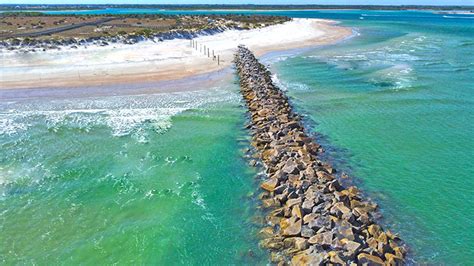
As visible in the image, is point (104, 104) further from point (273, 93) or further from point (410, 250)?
point (410, 250)

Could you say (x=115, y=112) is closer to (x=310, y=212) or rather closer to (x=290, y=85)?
(x=290, y=85)

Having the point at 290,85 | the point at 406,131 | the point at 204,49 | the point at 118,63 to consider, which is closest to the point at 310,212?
the point at 406,131

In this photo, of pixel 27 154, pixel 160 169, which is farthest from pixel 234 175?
pixel 27 154

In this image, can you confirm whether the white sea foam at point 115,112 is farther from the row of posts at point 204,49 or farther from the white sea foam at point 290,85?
the row of posts at point 204,49

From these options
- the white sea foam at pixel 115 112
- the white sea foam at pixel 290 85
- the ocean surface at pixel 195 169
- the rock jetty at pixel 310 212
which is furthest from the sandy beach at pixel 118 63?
the rock jetty at pixel 310 212

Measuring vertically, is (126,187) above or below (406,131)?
below

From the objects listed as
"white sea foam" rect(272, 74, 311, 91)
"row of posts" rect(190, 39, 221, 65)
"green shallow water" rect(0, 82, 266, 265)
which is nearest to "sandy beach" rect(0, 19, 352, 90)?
"row of posts" rect(190, 39, 221, 65)
